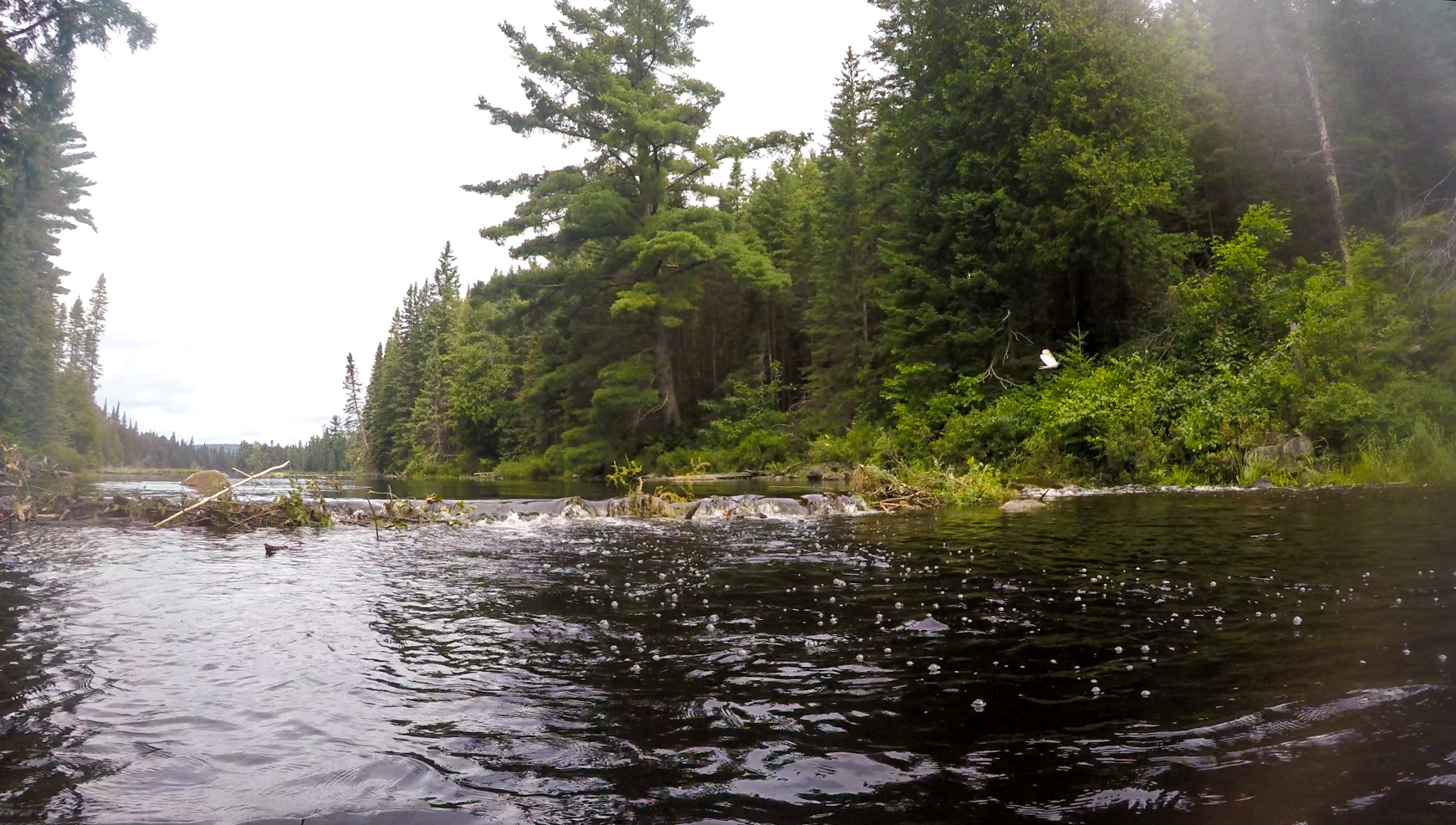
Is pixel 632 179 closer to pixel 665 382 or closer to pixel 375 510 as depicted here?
pixel 665 382

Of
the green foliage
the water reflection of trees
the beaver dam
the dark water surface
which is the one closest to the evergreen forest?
the green foliage

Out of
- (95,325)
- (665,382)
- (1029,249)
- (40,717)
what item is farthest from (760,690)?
(95,325)

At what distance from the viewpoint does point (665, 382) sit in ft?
126

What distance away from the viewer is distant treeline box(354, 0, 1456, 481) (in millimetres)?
18781

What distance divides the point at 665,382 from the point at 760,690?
3420 cm

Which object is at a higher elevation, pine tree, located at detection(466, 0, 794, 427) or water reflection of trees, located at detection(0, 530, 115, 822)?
pine tree, located at detection(466, 0, 794, 427)

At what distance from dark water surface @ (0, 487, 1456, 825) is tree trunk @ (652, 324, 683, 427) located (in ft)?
96.2

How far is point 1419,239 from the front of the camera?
61.8 feet

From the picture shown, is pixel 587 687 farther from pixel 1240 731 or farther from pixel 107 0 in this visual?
pixel 107 0

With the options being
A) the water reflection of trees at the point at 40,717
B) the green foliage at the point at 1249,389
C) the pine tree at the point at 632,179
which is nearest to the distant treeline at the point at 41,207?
the pine tree at the point at 632,179

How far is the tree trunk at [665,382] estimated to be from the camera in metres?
37.9

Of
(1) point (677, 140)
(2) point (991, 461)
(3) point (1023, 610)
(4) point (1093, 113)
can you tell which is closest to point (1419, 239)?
(4) point (1093, 113)

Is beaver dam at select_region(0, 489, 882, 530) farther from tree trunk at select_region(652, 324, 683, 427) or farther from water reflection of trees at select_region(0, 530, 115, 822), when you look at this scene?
tree trunk at select_region(652, 324, 683, 427)

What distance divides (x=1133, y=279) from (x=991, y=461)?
25.3 ft
